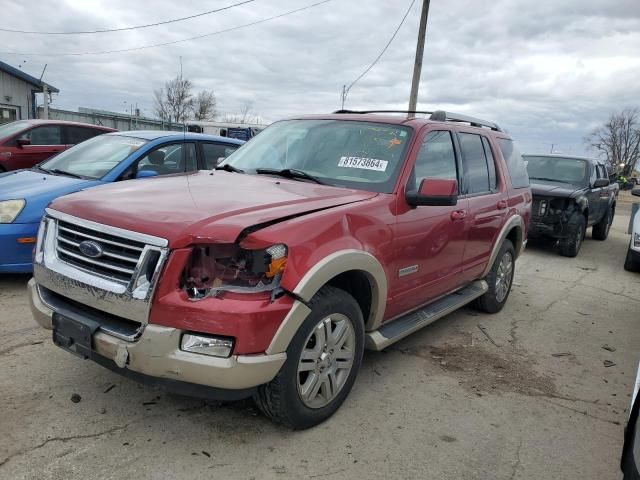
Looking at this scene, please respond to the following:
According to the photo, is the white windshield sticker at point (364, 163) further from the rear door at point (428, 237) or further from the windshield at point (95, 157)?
the windshield at point (95, 157)

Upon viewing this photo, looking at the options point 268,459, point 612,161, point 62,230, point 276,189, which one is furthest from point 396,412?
point 612,161

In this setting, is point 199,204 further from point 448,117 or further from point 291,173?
point 448,117

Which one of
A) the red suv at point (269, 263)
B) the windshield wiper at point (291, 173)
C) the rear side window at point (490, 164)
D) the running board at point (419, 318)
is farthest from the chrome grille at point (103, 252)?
the rear side window at point (490, 164)

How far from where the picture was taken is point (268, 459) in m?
2.66

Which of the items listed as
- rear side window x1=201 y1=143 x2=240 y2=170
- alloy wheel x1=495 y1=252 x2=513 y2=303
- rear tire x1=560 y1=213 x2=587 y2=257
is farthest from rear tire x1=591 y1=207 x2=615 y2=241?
rear side window x1=201 y1=143 x2=240 y2=170

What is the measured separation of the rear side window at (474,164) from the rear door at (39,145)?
23.5 ft

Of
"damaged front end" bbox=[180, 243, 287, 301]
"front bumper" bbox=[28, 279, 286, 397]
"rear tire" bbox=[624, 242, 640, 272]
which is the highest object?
"damaged front end" bbox=[180, 243, 287, 301]

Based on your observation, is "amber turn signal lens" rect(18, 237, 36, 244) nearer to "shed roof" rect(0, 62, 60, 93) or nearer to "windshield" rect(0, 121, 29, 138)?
"windshield" rect(0, 121, 29, 138)

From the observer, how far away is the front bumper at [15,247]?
455 centimetres

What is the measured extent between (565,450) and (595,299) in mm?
4065

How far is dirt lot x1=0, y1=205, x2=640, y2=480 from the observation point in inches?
103

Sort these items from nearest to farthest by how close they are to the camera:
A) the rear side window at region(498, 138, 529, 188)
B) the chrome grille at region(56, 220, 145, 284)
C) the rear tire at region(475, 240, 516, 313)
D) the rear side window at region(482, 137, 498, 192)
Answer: the chrome grille at region(56, 220, 145, 284), the rear side window at region(482, 137, 498, 192), the rear tire at region(475, 240, 516, 313), the rear side window at region(498, 138, 529, 188)

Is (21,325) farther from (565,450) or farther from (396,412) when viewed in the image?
(565,450)

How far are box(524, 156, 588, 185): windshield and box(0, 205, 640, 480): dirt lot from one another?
625 centimetres
